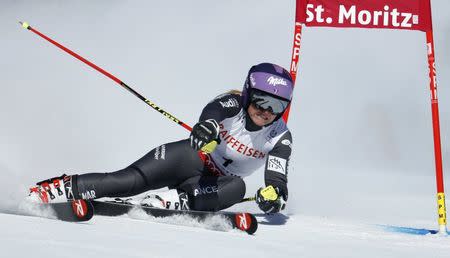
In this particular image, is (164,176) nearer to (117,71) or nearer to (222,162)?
(222,162)

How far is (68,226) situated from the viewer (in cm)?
418

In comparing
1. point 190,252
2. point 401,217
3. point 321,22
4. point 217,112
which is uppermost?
point 321,22

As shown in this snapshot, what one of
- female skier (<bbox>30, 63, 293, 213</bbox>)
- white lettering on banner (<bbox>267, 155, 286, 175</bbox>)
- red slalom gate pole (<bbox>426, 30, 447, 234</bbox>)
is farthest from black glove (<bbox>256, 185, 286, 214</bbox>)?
red slalom gate pole (<bbox>426, 30, 447, 234</bbox>)

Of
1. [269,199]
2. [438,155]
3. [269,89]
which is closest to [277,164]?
[269,199]

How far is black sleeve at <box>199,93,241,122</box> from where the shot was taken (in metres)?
5.65

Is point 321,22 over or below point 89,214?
over

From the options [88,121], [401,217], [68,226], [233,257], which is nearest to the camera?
[233,257]

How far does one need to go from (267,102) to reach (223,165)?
82cm

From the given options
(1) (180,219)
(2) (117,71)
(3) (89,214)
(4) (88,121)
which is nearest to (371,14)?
(1) (180,219)

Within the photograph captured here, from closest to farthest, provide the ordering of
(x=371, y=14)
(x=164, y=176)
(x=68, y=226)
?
(x=68, y=226) < (x=164, y=176) < (x=371, y=14)

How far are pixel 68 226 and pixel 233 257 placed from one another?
1.09 meters

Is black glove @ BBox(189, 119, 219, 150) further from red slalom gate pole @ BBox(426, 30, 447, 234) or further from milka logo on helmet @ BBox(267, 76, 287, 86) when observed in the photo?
red slalom gate pole @ BBox(426, 30, 447, 234)

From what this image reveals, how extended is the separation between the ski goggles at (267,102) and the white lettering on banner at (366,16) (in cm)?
251

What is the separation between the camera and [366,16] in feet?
26.0
